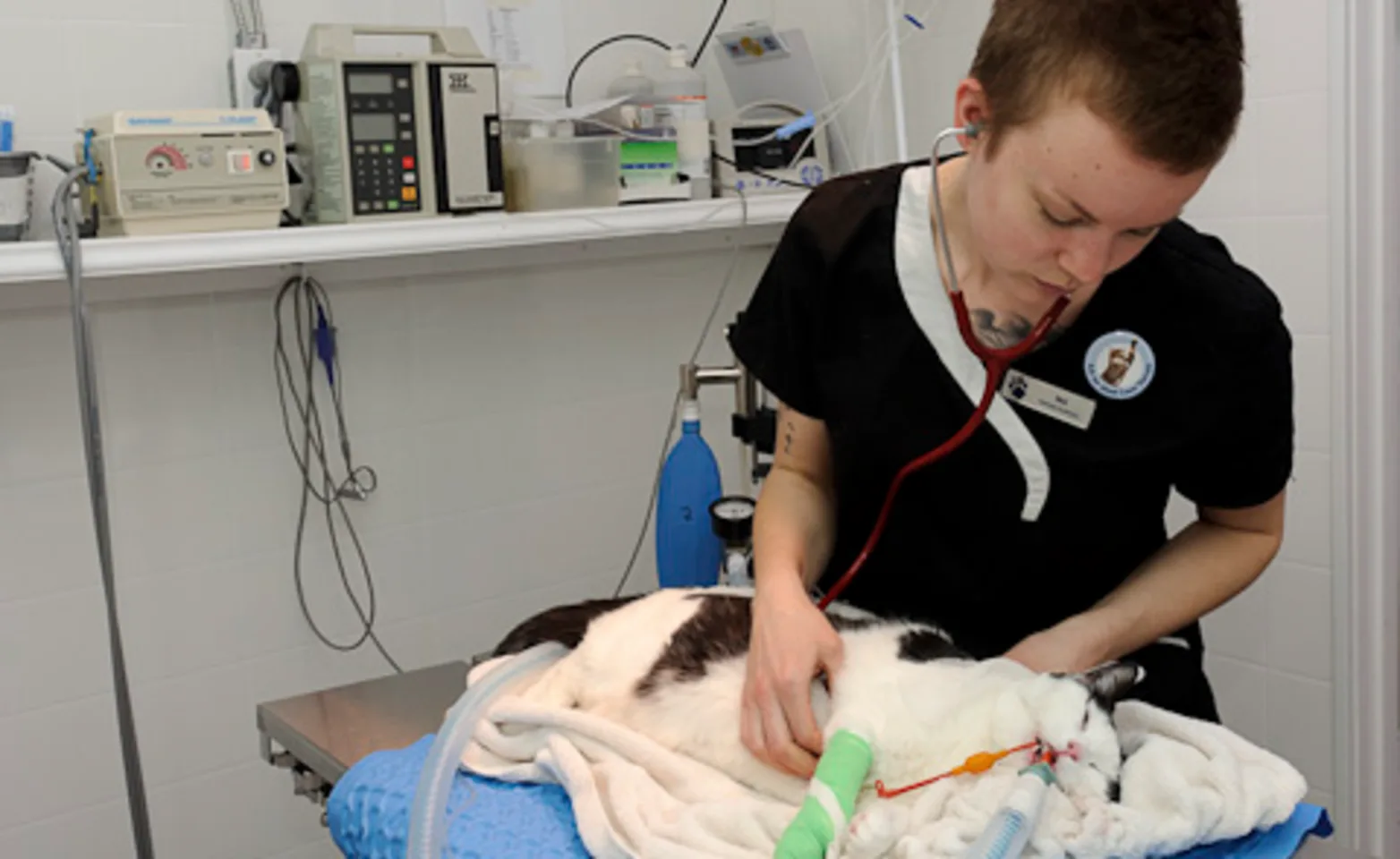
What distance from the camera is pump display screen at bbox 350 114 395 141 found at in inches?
78.2

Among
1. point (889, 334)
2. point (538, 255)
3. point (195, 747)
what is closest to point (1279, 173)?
point (889, 334)

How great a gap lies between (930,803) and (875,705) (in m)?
0.12

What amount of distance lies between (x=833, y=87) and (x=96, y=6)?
1339 millimetres

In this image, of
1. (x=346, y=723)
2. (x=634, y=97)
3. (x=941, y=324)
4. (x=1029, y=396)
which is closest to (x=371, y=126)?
(x=634, y=97)

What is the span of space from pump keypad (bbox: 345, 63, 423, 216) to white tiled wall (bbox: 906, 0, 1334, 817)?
47.4 inches

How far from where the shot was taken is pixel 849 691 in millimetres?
1179

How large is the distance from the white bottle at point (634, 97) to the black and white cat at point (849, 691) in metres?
1.14

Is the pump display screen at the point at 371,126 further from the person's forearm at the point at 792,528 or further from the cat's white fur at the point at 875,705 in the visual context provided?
the cat's white fur at the point at 875,705

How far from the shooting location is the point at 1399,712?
2.12m

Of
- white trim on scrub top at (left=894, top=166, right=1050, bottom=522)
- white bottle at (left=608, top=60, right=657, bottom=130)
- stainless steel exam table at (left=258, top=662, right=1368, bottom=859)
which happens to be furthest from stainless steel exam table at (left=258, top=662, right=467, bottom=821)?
white bottle at (left=608, top=60, right=657, bottom=130)

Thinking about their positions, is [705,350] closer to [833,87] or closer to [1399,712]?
[833,87]

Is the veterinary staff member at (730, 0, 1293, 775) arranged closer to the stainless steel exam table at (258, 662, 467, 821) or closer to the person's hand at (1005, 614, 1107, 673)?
the person's hand at (1005, 614, 1107, 673)

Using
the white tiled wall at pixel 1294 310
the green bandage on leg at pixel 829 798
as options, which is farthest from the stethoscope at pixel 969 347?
the white tiled wall at pixel 1294 310

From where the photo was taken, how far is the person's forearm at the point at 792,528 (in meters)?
1.39
